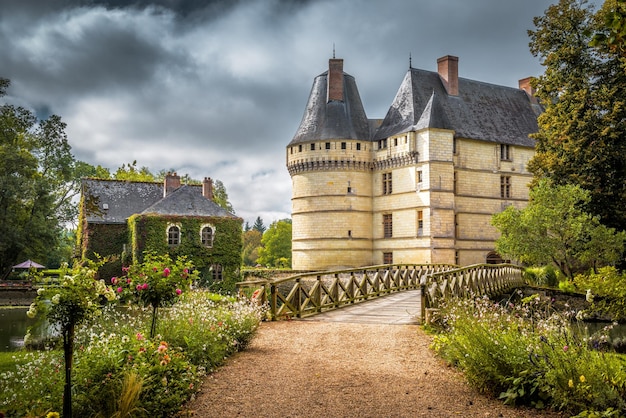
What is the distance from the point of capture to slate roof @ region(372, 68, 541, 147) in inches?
1404

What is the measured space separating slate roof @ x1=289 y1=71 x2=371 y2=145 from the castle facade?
7cm

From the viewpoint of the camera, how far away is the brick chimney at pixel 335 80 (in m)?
37.6

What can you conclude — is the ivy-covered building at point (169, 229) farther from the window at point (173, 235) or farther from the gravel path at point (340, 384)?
the gravel path at point (340, 384)

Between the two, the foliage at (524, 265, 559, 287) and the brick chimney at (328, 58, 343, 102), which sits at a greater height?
the brick chimney at (328, 58, 343, 102)

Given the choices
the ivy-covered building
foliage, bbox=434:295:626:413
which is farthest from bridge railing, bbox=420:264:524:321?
the ivy-covered building

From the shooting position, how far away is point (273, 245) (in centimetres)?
5919

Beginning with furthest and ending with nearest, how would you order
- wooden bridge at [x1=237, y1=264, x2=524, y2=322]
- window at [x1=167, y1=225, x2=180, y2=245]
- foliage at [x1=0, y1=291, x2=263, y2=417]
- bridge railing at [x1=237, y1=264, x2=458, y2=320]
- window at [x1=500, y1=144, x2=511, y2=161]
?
window at [x1=500, y1=144, x2=511, y2=161], window at [x1=167, y1=225, x2=180, y2=245], bridge railing at [x1=237, y1=264, x2=458, y2=320], wooden bridge at [x1=237, y1=264, x2=524, y2=322], foliage at [x1=0, y1=291, x2=263, y2=417]

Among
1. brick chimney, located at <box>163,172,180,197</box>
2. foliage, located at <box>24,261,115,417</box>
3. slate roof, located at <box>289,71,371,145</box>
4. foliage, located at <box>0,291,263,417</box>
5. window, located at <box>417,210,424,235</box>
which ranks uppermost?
slate roof, located at <box>289,71,371,145</box>

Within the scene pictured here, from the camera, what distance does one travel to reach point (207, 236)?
104 ft

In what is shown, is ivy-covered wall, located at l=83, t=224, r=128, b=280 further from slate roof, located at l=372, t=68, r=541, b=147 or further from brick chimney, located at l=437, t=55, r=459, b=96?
brick chimney, located at l=437, t=55, r=459, b=96

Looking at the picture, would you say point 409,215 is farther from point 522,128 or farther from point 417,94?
point 522,128

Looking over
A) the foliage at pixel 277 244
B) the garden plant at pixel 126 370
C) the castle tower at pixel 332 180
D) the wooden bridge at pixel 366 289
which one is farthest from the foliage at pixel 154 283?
the foliage at pixel 277 244

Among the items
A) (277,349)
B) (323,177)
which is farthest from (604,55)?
(277,349)

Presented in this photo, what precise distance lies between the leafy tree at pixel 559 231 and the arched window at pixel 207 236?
15510mm
